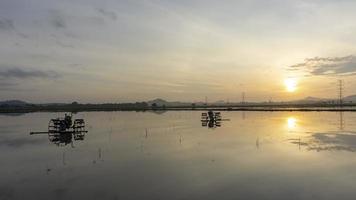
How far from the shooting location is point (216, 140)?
127ft

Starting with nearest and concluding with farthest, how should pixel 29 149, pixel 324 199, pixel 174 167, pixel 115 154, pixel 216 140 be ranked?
pixel 324 199 < pixel 174 167 < pixel 115 154 < pixel 29 149 < pixel 216 140

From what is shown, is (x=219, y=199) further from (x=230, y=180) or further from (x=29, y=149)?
(x=29, y=149)

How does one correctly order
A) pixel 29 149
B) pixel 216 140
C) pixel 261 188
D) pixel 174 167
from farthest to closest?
pixel 216 140 → pixel 29 149 → pixel 174 167 → pixel 261 188

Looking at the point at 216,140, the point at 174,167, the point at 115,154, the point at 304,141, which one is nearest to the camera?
the point at 174,167

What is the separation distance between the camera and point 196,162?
2514cm

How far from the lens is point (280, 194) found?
665 inches

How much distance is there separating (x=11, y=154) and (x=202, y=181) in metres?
18.6

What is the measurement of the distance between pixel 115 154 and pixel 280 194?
15724 mm

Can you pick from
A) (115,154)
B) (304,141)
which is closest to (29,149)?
(115,154)

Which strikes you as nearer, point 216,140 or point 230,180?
point 230,180

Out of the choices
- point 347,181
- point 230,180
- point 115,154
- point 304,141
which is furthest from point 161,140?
point 347,181

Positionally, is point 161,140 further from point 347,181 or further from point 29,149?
point 347,181

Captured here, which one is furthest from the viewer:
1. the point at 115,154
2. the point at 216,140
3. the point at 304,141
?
the point at 216,140

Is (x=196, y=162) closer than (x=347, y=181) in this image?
No
